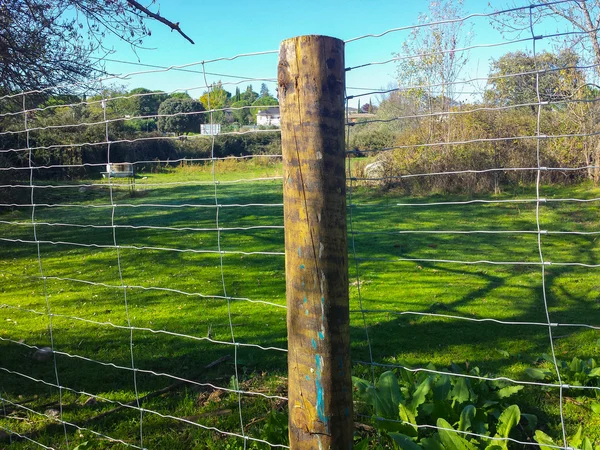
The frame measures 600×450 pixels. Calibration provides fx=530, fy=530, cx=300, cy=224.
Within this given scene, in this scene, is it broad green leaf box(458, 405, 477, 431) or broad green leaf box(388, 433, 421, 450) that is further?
broad green leaf box(458, 405, 477, 431)

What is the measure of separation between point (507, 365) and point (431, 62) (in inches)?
512

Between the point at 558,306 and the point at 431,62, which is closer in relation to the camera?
the point at 558,306

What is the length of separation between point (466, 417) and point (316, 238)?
5.03 feet

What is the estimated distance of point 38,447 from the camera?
3031 millimetres

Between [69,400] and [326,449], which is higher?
[326,449]

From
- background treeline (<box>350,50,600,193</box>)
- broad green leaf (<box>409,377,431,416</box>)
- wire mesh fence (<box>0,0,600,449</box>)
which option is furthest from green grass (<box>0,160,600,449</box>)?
background treeline (<box>350,50,600,193</box>)

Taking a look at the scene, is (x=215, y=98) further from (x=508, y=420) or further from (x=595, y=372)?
(x=595, y=372)

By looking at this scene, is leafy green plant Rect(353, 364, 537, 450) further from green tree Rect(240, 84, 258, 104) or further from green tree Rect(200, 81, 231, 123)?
green tree Rect(240, 84, 258, 104)

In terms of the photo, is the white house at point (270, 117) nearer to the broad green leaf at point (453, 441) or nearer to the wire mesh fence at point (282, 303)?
the wire mesh fence at point (282, 303)

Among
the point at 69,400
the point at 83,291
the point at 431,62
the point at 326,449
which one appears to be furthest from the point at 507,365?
the point at 431,62

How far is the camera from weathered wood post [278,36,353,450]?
66.9 inches

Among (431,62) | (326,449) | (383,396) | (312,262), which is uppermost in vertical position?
(431,62)

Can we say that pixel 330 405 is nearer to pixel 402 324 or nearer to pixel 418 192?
pixel 402 324

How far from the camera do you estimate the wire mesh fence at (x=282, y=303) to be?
2.79 meters
